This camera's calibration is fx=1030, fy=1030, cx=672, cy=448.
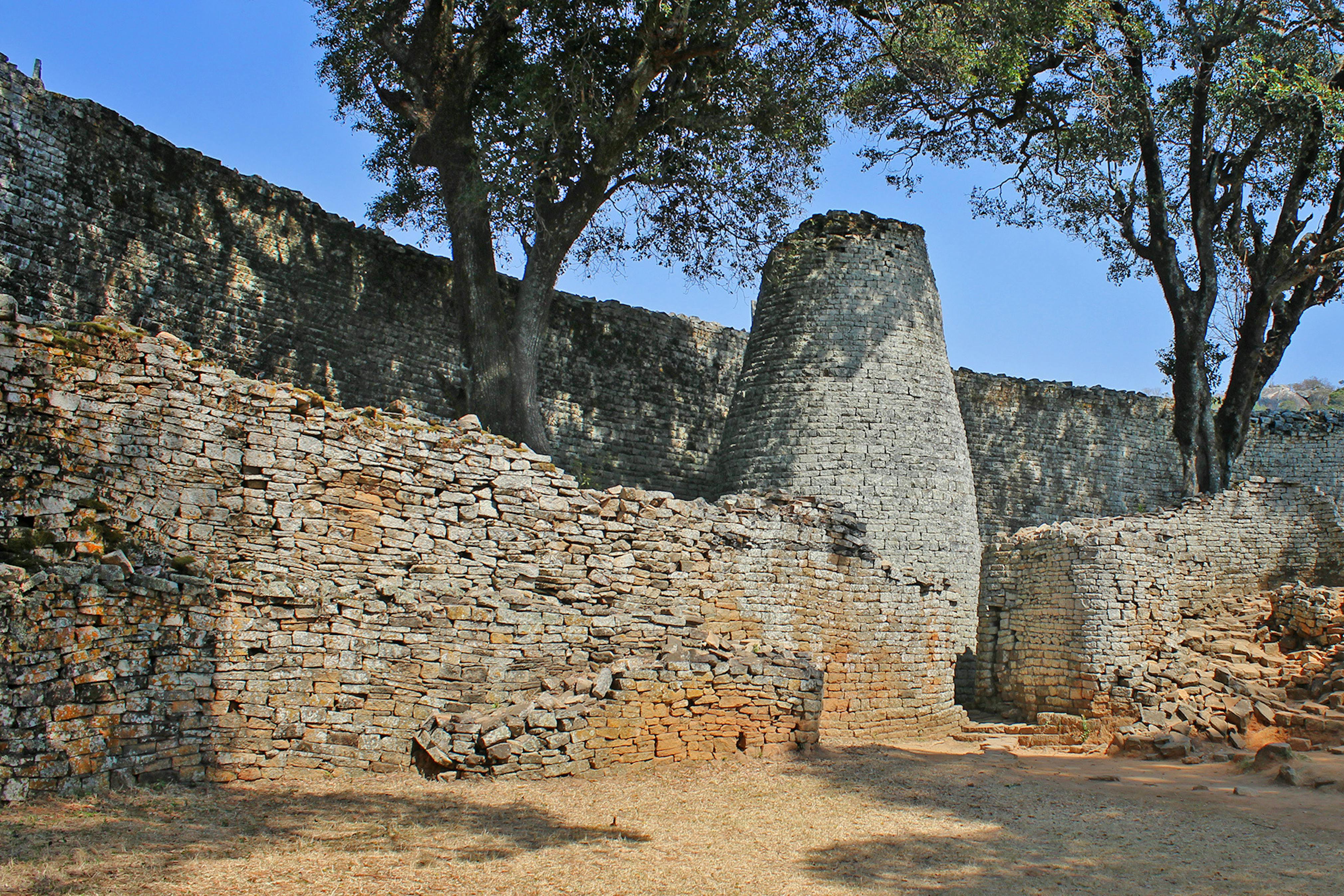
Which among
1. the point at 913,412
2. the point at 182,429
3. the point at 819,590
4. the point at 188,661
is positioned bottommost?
the point at 188,661

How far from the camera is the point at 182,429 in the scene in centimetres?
724

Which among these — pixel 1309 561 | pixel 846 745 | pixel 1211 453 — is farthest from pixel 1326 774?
pixel 1211 453

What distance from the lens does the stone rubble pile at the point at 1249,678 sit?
1095cm

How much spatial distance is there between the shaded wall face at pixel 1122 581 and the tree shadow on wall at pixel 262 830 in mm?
8711

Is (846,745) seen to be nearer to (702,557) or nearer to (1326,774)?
(702,557)

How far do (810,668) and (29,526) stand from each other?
611 centimetres

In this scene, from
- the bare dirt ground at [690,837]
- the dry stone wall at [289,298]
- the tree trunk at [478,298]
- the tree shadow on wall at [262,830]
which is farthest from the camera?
the tree trunk at [478,298]

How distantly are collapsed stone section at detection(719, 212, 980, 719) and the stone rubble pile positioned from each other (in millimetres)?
2377

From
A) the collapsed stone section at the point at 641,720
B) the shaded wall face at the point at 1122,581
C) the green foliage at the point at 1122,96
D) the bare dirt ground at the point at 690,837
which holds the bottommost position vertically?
the bare dirt ground at the point at 690,837

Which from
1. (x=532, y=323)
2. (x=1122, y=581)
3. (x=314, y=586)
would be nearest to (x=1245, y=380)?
(x=1122, y=581)

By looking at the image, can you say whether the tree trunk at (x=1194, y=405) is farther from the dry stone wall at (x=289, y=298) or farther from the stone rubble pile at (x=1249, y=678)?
the dry stone wall at (x=289, y=298)

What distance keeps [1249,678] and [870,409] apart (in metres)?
5.67

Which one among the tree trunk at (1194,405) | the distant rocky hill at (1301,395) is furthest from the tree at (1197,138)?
the distant rocky hill at (1301,395)

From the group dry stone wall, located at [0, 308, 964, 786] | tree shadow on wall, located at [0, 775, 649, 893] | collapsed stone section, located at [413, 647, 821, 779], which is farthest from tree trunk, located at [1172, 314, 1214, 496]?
tree shadow on wall, located at [0, 775, 649, 893]
